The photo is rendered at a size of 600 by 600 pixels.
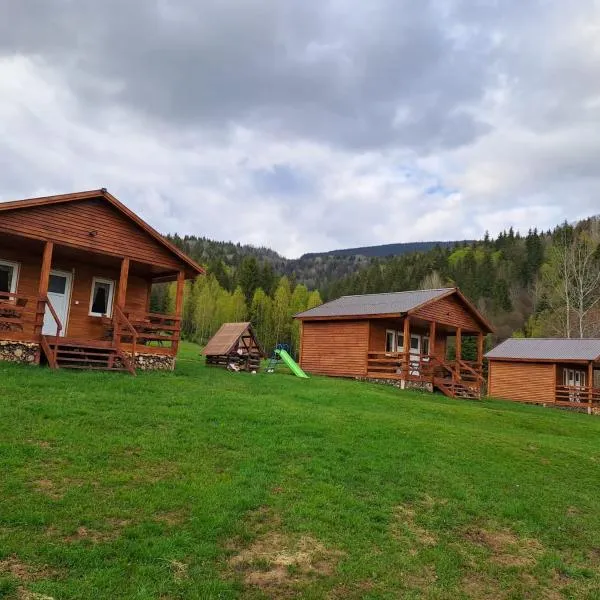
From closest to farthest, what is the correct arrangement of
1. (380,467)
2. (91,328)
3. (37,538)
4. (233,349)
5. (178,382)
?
1. (37,538)
2. (380,467)
3. (178,382)
4. (91,328)
5. (233,349)

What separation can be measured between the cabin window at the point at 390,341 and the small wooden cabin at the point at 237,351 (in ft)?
24.9

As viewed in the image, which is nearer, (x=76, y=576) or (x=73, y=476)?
(x=76, y=576)

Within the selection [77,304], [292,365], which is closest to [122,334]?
[77,304]

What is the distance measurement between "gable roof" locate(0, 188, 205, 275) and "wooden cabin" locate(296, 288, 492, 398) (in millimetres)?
10472

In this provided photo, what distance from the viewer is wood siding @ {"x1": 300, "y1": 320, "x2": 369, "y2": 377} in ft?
92.8

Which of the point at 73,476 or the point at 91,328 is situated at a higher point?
the point at 91,328

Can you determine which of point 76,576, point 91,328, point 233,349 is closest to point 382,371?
point 233,349

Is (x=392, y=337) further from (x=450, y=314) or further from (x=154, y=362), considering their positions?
(x=154, y=362)

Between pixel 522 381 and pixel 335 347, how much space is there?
14357 mm

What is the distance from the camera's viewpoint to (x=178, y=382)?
51.1ft

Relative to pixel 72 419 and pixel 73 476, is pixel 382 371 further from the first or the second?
pixel 73 476

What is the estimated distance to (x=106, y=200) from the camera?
17.9 meters

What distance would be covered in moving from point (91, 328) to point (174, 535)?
575 inches

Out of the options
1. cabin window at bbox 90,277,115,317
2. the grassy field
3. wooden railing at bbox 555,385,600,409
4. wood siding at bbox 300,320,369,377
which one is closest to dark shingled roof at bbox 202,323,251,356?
cabin window at bbox 90,277,115,317
